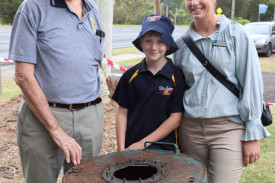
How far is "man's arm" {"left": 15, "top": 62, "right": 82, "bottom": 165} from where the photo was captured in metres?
2.18

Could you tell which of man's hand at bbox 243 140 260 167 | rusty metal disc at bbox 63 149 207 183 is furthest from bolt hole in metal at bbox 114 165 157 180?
man's hand at bbox 243 140 260 167

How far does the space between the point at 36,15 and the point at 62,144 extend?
0.86m

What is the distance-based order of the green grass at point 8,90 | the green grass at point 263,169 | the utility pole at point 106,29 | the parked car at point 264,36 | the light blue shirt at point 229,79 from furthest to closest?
the parked car at point 264,36, the green grass at point 8,90, the utility pole at point 106,29, the green grass at point 263,169, the light blue shirt at point 229,79

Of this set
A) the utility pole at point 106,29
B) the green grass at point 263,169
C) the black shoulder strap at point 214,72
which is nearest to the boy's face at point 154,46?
the black shoulder strap at point 214,72

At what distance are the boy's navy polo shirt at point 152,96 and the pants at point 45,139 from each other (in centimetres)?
34

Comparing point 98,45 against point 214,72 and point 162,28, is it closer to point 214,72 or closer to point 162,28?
point 162,28

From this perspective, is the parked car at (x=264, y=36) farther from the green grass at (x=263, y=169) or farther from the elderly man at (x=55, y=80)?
the elderly man at (x=55, y=80)

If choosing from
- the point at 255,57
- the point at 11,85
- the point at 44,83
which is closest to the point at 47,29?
the point at 44,83

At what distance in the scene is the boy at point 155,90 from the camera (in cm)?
244

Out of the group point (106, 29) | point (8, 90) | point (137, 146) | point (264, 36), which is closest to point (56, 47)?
point (137, 146)

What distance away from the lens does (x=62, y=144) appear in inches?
86.4

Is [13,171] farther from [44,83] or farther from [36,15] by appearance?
[36,15]

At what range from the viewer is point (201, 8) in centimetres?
232

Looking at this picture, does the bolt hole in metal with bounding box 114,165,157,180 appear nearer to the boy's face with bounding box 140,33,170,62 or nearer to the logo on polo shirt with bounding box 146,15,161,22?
the boy's face with bounding box 140,33,170,62
